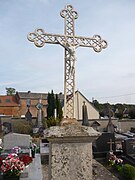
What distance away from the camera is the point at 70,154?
8.45ft

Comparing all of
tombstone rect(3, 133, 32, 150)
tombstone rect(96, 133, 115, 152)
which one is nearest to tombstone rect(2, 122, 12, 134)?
tombstone rect(3, 133, 32, 150)

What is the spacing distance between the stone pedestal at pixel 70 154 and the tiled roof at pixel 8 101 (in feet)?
127

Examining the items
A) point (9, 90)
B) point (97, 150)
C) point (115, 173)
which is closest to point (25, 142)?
point (97, 150)

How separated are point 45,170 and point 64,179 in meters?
5.84

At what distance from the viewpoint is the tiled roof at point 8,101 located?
39.5 meters

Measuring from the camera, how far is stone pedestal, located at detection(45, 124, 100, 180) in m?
2.54

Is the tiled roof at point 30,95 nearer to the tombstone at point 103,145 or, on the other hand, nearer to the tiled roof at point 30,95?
the tiled roof at point 30,95

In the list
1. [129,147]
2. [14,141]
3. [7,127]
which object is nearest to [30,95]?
[7,127]

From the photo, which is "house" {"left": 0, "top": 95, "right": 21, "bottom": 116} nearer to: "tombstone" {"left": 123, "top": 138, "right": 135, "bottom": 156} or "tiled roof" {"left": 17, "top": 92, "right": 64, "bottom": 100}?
"tiled roof" {"left": 17, "top": 92, "right": 64, "bottom": 100}

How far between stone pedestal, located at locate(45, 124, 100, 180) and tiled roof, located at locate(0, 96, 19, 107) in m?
38.7

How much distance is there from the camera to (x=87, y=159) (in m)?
2.61

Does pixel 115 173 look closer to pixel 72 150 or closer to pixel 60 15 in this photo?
pixel 72 150

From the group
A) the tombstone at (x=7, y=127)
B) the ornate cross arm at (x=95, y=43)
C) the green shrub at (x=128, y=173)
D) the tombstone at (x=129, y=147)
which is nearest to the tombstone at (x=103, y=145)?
the tombstone at (x=129, y=147)

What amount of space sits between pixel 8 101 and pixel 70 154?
131ft
